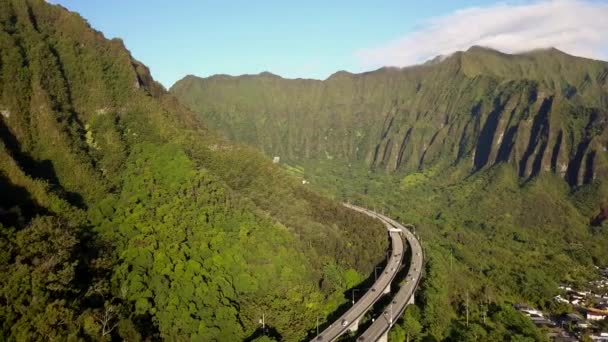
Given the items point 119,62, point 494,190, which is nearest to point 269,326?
point 119,62

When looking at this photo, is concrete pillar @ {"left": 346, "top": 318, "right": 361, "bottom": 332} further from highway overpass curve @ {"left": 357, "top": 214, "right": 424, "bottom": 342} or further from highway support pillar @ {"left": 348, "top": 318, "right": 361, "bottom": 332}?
highway overpass curve @ {"left": 357, "top": 214, "right": 424, "bottom": 342}

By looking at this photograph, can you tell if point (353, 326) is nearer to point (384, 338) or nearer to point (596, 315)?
point (384, 338)

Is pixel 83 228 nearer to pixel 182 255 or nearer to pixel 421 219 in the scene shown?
pixel 182 255

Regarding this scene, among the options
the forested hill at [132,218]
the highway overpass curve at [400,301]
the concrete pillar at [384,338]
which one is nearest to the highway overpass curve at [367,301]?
the highway overpass curve at [400,301]

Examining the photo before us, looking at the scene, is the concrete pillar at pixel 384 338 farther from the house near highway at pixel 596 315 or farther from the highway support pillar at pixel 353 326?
the house near highway at pixel 596 315

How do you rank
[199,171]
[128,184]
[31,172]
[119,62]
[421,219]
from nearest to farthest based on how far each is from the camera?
1. [31,172]
2. [128,184]
3. [199,171]
4. [119,62]
5. [421,219]
